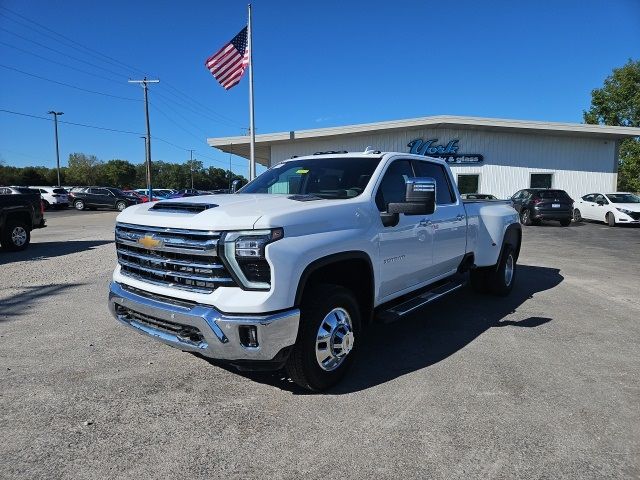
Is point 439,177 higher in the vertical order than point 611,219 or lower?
higher

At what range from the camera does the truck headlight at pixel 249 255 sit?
3.13 metres

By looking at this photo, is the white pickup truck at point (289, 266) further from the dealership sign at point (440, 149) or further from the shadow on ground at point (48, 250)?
the dealership sign at point (440, 149)

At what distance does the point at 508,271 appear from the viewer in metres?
7.11

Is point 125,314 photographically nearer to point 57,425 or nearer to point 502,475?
point 57,425

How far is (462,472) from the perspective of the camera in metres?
2.69

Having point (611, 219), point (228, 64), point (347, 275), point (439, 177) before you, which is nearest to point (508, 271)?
point (439, 177)

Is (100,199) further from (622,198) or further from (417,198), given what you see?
(417,198)

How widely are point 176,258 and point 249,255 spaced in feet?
2.30

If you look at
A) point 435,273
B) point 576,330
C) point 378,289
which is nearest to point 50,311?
point 378,289

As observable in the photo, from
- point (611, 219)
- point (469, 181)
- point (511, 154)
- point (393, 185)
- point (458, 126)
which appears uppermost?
point (458, 126)

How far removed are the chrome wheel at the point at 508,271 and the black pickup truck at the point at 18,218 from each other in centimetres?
1089

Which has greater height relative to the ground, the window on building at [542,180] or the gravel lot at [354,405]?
the window on building at [542,180]

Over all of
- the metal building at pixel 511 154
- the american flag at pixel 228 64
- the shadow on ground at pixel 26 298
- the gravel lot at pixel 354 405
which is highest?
the american flag at pixel 228 64

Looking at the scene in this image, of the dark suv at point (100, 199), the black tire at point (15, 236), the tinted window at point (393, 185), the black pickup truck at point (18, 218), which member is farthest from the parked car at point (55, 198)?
the tinted window at point (393, 185)
